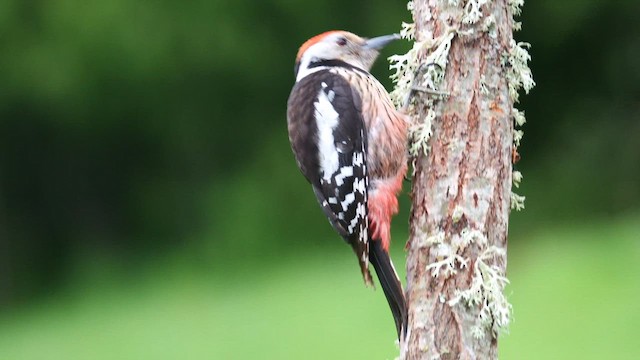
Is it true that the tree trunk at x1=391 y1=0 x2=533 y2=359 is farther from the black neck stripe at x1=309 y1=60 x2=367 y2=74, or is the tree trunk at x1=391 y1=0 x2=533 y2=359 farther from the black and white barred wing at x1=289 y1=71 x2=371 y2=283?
the black neck stripe at x1=309 y1=60 x2=367 y2=74

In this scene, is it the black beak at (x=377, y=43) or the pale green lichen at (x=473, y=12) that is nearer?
the pale green lichen at (x=473, y=12)

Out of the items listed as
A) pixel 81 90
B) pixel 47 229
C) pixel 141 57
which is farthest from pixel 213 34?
pixel 47 229

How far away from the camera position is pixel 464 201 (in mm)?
2461

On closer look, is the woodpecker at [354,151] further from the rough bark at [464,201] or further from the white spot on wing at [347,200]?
the rough bark at [464,201]

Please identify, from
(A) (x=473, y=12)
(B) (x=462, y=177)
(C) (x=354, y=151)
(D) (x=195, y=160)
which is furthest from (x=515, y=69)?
(D) (x=195, y=160)

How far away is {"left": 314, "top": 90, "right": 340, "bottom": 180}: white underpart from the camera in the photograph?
279cm

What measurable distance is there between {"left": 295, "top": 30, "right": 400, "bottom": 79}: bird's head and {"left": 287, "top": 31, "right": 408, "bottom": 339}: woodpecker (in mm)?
100

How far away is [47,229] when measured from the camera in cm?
615

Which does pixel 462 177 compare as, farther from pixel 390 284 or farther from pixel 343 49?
pixel 343 49

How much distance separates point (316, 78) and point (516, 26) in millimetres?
621

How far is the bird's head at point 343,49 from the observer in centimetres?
309

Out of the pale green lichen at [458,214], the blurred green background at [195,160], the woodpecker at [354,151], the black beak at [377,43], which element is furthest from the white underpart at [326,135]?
the blurred green background at [195,160]

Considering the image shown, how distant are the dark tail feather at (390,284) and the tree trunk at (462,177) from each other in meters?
0.03

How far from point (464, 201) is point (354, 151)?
17.5 inches
